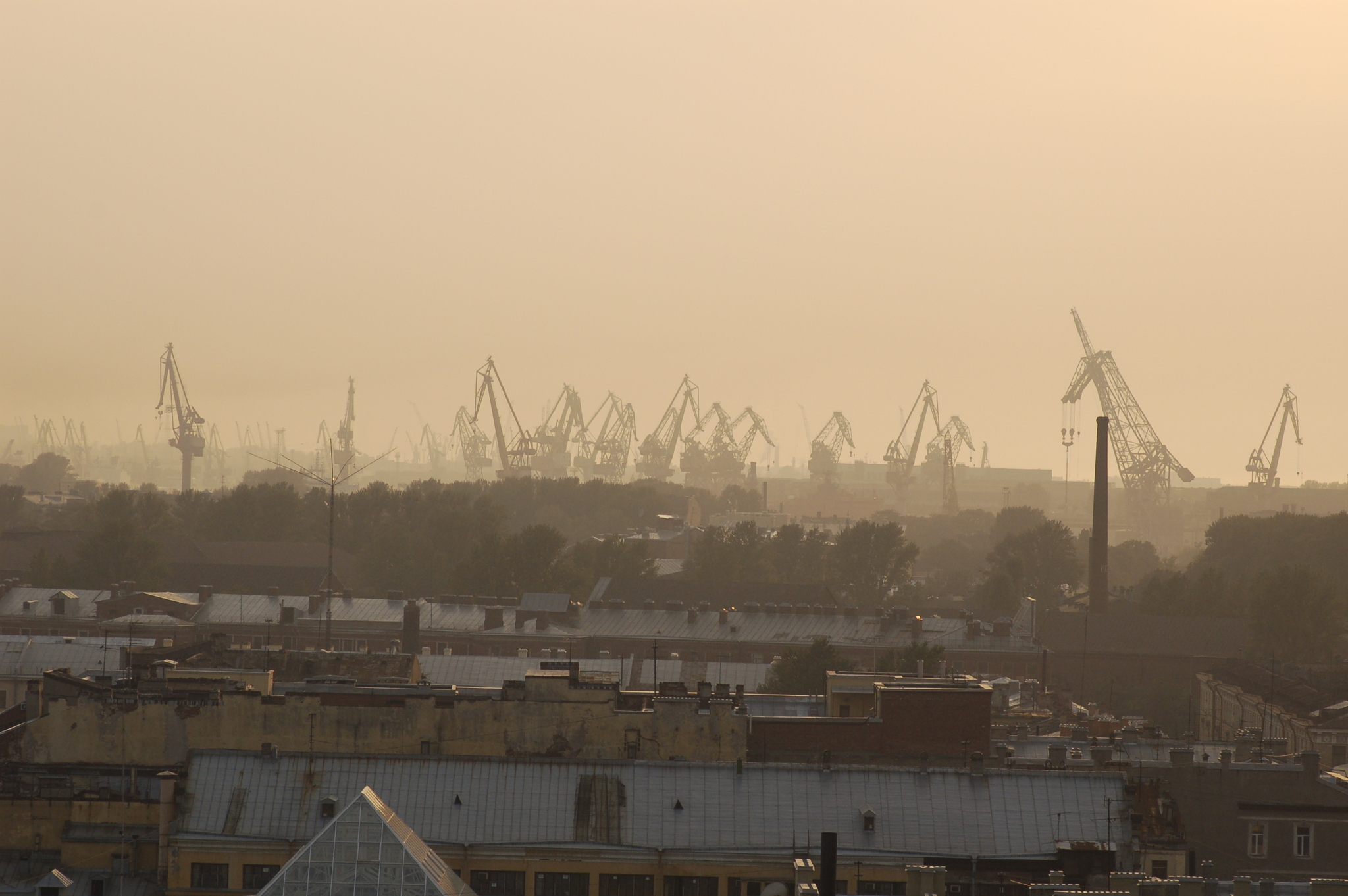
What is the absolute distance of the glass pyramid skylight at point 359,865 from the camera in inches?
828

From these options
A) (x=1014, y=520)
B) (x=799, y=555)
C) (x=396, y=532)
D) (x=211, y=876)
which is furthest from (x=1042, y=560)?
(x=211, y=876)

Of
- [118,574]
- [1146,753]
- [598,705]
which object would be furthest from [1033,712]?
[118,574]

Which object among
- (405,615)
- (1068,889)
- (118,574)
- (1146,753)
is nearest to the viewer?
(1068,889)

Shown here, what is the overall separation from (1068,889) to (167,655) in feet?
89.9

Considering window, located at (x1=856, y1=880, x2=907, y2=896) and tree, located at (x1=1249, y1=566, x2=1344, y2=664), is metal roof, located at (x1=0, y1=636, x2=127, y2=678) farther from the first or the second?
tree, located at (x1=1249, y1=566, x2=1344, y2=664)

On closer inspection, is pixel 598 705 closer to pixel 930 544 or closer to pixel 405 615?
pixel 405 615

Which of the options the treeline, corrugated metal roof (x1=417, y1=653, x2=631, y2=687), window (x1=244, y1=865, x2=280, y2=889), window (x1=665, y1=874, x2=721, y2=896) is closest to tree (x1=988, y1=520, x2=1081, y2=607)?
the treeline

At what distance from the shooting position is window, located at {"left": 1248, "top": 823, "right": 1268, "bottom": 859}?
3019cm

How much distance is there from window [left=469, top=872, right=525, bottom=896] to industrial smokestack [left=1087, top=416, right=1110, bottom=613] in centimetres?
5875

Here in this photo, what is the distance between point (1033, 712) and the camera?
50562mm

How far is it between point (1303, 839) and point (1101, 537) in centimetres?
5750

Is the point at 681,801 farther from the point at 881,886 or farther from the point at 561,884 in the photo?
the point at 881,886

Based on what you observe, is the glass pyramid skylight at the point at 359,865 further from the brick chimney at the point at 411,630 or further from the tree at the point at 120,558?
the tree at the point at 120,558

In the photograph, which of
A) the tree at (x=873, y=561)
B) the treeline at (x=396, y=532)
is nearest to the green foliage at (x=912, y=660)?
the treeline at (x=396, y=532)
